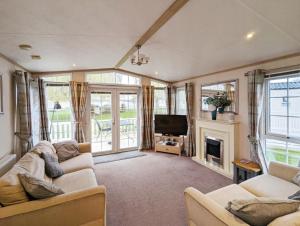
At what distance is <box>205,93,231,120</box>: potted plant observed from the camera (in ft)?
12.2

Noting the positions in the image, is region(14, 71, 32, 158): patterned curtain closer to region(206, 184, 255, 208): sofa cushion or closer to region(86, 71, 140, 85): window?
region(86, 71, 140, 85): window

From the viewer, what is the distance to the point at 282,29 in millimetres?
2070

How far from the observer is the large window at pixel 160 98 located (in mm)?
5617

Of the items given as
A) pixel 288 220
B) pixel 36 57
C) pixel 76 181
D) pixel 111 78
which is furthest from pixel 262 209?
pixel 111 78

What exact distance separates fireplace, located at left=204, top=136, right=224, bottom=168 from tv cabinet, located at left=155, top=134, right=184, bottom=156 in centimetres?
90

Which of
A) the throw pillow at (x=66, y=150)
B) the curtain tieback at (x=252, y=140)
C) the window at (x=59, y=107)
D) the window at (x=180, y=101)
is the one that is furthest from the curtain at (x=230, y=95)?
the window at (x=59, y=107)

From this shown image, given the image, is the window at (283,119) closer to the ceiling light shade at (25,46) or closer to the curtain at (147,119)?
the curtain at (147,119)

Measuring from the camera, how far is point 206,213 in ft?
4.75

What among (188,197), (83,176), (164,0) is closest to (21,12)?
(164,0)

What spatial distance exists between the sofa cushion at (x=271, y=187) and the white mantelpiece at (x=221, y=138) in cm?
121

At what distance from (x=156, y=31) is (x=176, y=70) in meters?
2.02

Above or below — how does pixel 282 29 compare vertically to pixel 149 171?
above

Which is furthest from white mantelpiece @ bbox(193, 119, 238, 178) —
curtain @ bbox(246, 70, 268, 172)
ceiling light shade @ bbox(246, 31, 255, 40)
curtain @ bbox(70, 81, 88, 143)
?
curtain @ bbox(70, 81, 88, 143)

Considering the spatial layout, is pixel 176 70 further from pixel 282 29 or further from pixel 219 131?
pixel 282 29
